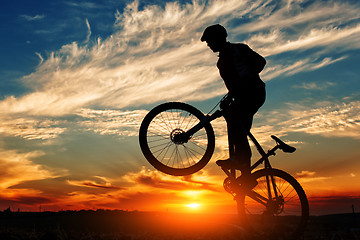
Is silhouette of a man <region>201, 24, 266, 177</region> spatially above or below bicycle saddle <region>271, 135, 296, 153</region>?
above

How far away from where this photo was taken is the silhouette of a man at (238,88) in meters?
5.62

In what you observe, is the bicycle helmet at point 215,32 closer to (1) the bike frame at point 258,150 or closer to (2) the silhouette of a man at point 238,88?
(2) the silhouette of a man at point 238,88

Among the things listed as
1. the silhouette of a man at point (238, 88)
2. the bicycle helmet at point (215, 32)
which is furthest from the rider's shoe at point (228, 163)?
the bicycle helmet at point (215, 32)

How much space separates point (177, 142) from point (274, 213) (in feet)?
7.87

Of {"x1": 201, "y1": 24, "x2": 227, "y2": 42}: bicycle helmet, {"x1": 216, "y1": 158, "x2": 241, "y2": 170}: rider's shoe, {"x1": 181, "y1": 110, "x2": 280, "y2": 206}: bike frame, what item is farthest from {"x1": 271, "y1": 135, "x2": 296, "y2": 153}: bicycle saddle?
{"x1": 201, "y1": 24, "x2": 227, "y2": 42}: bicycle helmet

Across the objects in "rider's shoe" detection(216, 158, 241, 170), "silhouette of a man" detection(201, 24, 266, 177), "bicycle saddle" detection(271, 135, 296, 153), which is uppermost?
"silhouette of a man" detection(201, 24, 266, 177)

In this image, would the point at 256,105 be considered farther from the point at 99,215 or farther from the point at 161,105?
the point at 99,215

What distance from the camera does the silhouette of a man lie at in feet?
18.5

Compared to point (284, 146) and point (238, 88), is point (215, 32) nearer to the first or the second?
point (238, 88)

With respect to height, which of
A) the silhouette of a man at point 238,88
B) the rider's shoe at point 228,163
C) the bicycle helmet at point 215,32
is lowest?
the rider's shoe at point 228,163

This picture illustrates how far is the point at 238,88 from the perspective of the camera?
18.5 ft

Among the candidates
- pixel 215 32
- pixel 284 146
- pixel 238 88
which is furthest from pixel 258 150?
pixel 215 32

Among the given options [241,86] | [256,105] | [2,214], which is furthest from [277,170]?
[2,214]

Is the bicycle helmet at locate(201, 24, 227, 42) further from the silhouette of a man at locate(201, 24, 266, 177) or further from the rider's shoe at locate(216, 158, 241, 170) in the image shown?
the rider's shoe at locate(216, 158, 241, 170)
